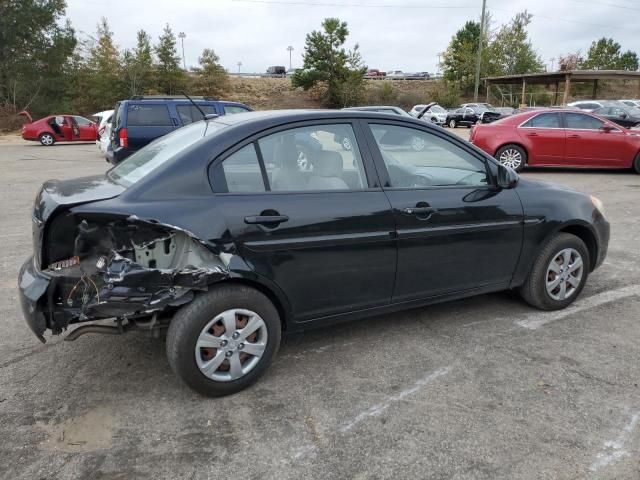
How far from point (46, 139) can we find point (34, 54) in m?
14.1

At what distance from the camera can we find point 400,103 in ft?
169

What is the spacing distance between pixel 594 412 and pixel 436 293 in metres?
1.21

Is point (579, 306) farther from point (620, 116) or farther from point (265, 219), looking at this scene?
point (620, 116)

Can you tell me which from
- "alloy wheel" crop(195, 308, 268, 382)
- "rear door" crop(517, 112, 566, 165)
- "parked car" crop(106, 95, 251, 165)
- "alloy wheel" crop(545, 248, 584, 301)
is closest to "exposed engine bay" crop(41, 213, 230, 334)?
"alloy wheel" crop(195, 308, 268, 382)

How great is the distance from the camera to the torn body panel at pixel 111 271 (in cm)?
281

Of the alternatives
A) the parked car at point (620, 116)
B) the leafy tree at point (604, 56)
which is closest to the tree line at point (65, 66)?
the parked car at point (620, 116)

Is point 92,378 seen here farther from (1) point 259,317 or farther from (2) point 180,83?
(2) point 180,83

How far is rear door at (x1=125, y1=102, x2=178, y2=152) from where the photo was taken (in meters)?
11.9

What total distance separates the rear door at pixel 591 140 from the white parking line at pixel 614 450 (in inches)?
408

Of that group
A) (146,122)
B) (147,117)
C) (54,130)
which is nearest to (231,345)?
(146,122)

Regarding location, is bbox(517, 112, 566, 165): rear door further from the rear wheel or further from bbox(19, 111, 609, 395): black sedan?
bbox(19, 111, 609, 395): black sedan

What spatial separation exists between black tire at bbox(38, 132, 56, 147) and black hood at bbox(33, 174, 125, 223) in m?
22.3

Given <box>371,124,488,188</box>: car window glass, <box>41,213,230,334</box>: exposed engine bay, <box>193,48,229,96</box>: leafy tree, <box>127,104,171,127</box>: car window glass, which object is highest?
<box>193,48,229,96</box>: leafy tree

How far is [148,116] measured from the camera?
1216cm
